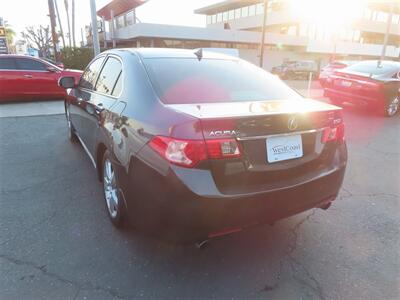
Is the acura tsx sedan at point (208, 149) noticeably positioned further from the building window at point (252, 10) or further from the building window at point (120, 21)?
the building window at point (252, 10)

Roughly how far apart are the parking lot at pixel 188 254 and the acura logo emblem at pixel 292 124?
3.54 ft

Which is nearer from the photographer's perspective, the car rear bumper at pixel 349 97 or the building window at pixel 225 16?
the car rear bumper at pixel 349 97

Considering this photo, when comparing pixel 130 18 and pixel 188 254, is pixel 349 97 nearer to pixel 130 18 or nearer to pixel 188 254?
pixel 188 254

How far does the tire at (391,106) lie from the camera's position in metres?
8.34

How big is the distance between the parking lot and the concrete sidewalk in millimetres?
4755

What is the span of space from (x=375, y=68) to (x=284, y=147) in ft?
26.8

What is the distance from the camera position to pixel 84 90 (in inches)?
154

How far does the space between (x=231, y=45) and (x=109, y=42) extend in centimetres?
1412

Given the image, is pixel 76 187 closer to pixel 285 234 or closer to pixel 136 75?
pixel 136 75

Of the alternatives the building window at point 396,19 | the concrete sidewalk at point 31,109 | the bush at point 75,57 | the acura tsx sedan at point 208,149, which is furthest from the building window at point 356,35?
the acura tsx sedan at point 208,149

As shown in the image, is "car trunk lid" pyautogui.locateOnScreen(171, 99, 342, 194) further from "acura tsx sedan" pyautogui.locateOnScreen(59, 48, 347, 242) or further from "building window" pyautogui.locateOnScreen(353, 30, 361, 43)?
"building window" pyautogui.locateOnScreen(353, 30, 361, 43)

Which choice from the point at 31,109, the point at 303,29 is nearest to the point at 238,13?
the point at 303,29

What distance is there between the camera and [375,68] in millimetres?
8594

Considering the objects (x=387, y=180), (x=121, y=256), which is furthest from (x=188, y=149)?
(x=387, y=180)
